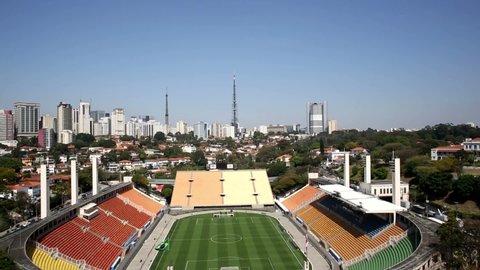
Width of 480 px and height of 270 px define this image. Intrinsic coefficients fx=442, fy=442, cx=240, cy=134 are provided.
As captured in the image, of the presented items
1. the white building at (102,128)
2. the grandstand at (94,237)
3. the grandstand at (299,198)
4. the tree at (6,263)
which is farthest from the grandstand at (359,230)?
the white building at (102,128)

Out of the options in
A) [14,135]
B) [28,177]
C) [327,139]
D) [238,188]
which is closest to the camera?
[238,188]

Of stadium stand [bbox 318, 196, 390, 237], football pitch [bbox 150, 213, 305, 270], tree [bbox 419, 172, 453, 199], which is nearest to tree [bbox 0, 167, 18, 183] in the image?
football pitch [bbox 150, 213, 305, 270]

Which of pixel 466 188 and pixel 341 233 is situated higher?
pixel 466 188

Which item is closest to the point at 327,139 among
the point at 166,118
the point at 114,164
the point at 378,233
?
the point at 114,164

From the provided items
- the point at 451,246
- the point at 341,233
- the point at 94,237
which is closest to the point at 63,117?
the point at 94,237

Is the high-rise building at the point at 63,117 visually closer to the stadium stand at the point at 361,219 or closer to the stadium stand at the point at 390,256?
the stadium stand at the point at 361,219

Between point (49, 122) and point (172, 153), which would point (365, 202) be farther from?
point (49, 122)

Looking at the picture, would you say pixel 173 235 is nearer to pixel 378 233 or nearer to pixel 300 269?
pixel 300 269
